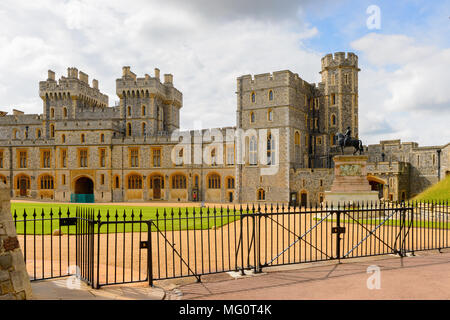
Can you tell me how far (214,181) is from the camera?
39.1 metres

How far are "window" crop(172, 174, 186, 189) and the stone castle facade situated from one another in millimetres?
113

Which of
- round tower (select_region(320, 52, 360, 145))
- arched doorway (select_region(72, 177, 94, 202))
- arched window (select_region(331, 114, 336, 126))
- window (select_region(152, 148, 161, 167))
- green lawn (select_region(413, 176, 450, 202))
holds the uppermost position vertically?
round tower (select_region(320, 52, 360, 145))

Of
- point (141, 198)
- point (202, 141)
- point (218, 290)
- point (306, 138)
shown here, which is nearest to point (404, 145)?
point (306, 138)

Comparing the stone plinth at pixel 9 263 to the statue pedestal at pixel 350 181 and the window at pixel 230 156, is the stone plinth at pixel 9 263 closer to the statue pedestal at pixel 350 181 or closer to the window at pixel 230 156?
the statue pedestal at pixel 350 181

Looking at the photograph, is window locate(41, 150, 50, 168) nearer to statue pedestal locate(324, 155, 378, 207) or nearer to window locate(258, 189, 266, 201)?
window locate(258, 189, 266, 201)

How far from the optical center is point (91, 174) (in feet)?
134

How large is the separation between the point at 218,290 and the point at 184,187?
3306 centimetres

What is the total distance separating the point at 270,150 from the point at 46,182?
88.7 feet

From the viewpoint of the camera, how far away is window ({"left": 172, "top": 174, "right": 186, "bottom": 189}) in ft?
131

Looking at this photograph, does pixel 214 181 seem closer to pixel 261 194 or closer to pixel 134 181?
pixel 261 194

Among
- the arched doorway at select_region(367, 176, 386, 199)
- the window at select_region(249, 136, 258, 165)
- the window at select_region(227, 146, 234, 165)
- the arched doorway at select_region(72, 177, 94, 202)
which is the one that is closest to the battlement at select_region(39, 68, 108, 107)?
the arched doorway at select_region(72, 177, 94, 202)

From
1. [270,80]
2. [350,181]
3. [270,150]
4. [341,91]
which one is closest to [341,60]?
[341,91]

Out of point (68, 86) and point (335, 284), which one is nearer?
point (335, 284)
